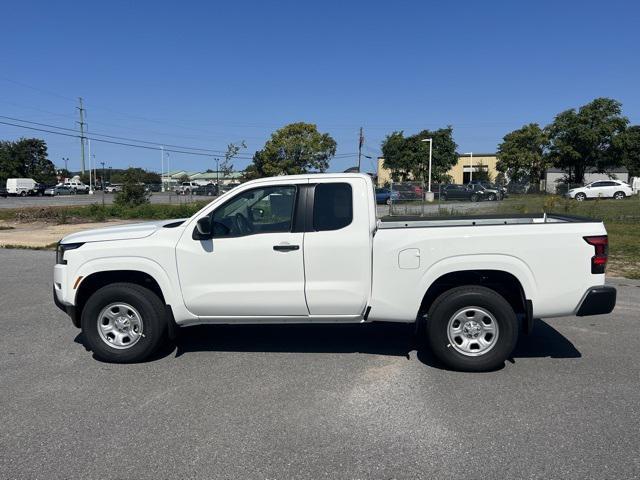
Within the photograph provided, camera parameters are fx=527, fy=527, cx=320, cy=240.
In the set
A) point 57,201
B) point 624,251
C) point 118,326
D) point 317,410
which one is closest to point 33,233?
point 118,326

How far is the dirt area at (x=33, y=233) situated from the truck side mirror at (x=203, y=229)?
40.0 ft

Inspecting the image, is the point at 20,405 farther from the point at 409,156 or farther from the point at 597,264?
the point at 409,156

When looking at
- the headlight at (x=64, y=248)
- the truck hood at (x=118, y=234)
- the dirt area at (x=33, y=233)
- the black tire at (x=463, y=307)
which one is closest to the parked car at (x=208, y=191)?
the dirt area at (x=33, y=233)

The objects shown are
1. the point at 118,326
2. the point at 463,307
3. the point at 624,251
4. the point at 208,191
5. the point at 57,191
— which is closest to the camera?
the point at 463,307

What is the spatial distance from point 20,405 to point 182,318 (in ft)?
4.96

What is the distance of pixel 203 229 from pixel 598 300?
3.66 meters

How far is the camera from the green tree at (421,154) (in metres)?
54.1

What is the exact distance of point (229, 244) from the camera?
16.5ft

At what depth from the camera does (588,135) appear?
4744 centimetres

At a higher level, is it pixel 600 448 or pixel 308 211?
pixel 308 211

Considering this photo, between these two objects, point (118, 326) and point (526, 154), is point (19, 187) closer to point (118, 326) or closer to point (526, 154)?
point (526, 154)

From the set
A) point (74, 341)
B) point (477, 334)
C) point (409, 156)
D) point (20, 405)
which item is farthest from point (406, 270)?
point (409, 156)

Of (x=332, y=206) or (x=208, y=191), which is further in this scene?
(x=208, y=191)

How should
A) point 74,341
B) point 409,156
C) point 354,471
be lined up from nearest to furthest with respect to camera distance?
1. point 354,471
2. point 74,341
3. point 409,156
